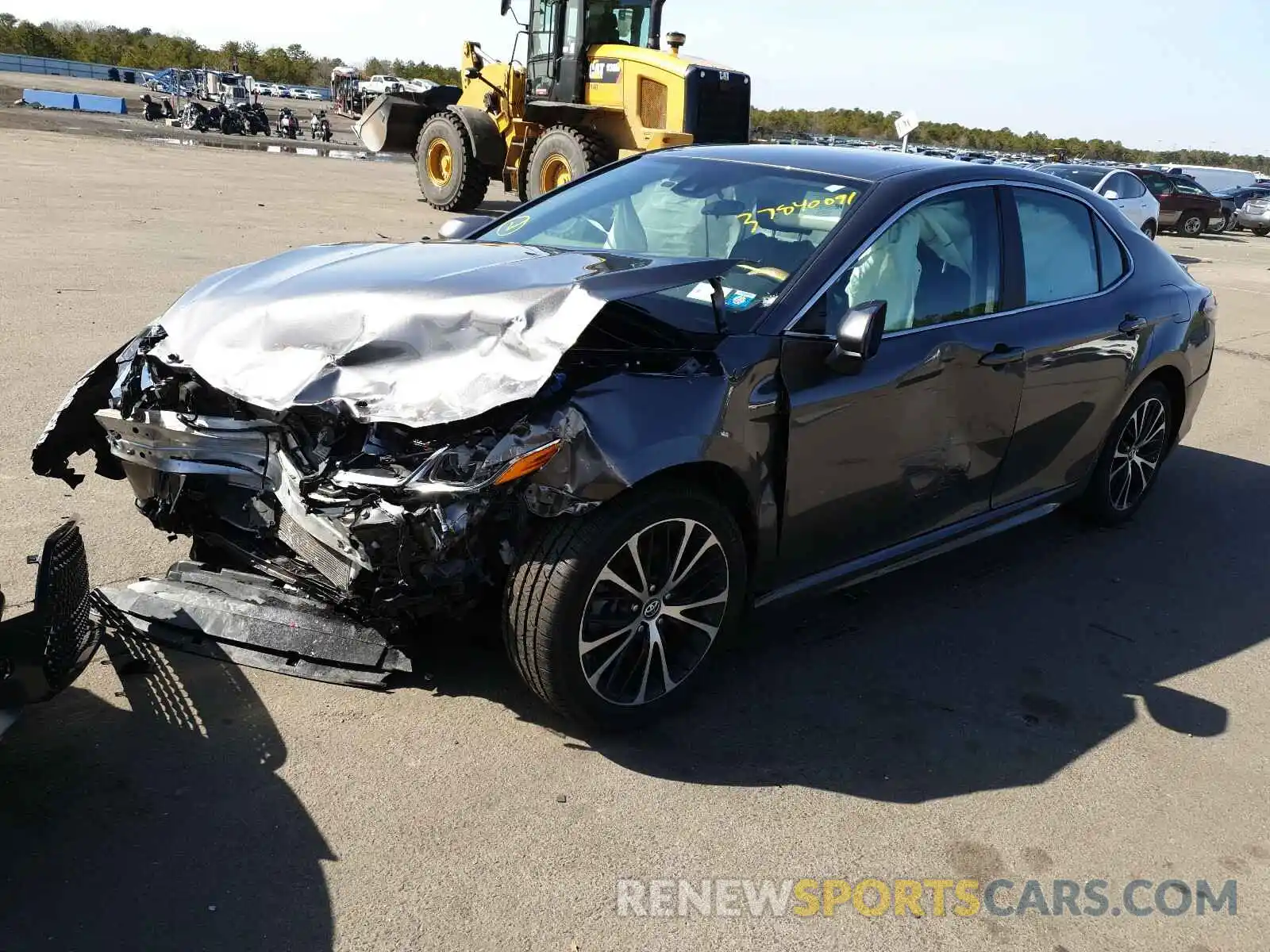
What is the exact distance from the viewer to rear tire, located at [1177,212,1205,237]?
29.2 meters

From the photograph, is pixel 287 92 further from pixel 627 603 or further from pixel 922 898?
pixel 922 898

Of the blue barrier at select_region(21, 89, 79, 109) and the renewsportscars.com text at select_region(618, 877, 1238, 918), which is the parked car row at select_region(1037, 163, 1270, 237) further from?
the blue barrier at select_region(21, 89, 79, 109)

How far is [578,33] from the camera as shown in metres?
16.3

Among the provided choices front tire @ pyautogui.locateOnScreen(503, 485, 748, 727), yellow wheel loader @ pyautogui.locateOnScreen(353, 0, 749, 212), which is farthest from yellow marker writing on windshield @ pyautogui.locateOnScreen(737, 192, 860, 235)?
yellow wheel loader @ pyautogui.locateOnScreen(353, 0, 749, 212)

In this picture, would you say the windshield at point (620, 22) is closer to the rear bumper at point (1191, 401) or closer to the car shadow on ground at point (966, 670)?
the rear bumper at point (1191, 401)

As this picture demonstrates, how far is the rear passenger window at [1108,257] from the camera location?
199 inches

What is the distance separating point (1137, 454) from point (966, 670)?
2.23 m

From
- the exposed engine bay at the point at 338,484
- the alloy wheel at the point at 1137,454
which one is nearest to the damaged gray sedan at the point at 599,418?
the exposed engine bay at the point at 338,484

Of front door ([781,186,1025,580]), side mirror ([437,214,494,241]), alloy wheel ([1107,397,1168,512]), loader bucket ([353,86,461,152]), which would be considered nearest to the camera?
front door ([781,186,1025,580])

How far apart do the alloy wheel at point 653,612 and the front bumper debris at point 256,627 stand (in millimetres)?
652

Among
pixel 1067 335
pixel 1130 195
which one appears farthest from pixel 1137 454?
pixel 1130 195

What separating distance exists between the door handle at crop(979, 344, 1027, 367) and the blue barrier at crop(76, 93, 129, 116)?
4407 centimetres

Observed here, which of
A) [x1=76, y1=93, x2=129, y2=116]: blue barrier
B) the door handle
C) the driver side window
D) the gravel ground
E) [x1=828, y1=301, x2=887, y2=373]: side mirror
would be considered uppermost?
[x1=76, y1=93, x2=129, y2=116]: blue barrier

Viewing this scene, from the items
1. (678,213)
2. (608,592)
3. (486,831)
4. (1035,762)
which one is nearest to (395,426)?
(608,592)
